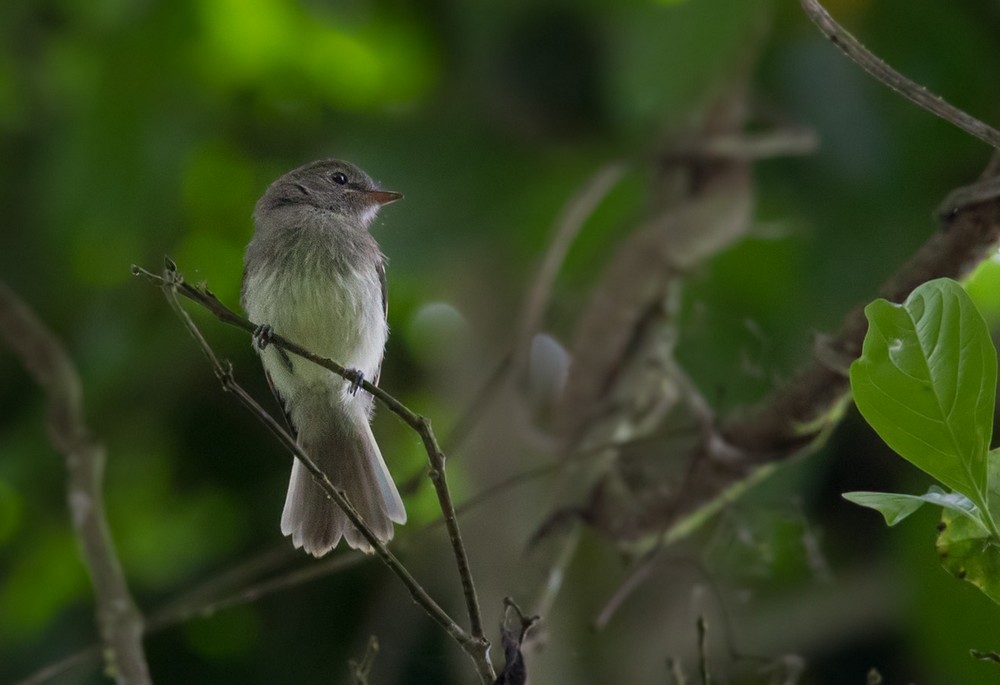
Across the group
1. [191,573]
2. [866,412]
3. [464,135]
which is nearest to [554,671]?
[191,573]

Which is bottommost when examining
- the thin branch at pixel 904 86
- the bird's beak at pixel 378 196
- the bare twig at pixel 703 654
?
the bare twig at pixel 703 654

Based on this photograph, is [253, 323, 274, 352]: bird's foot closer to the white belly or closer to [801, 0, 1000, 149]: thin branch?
the white belly

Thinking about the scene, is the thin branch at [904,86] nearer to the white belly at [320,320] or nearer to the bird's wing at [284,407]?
the white belly at [320,320]

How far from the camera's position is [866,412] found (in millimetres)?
1474

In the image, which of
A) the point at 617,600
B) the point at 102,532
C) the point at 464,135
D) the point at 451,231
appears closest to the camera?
the point at 617,600

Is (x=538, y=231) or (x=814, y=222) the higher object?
(x=538, y=231)

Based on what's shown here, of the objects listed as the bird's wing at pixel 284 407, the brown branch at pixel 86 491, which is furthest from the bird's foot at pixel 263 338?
the brown branch at pixel 86 491

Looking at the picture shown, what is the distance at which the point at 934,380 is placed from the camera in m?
1.46

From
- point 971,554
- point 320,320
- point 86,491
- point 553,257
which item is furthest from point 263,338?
point 553,257

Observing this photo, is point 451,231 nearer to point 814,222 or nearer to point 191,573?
point 814,222

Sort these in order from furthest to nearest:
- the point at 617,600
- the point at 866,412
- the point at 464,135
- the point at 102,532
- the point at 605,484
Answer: the point at 464,135 → the point at 605,484 → the point at 102,532 → the point at 617,600 → the point at 866,412

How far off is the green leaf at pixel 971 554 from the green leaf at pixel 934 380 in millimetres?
47

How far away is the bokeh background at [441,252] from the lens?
3734 mm

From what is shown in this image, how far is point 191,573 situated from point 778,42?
2597 millimetres
